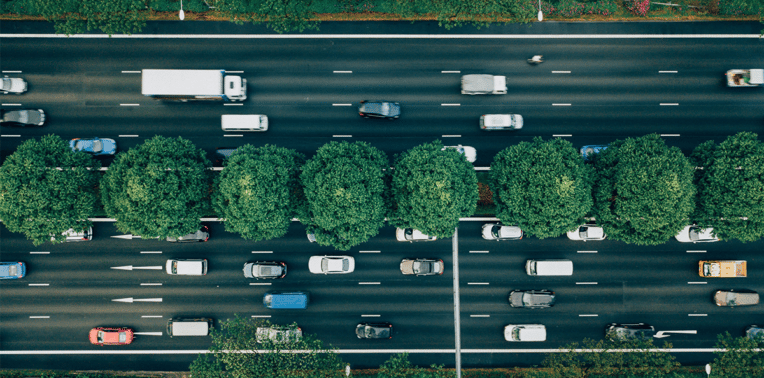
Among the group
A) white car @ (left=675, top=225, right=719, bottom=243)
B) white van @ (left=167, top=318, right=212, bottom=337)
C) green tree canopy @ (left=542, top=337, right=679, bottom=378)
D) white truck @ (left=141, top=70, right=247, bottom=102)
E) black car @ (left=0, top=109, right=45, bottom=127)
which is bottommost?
green tree canopy @ (left=542, top=337, right=679, bottom=378)

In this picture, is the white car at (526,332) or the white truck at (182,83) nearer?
the white truck at (182,83)

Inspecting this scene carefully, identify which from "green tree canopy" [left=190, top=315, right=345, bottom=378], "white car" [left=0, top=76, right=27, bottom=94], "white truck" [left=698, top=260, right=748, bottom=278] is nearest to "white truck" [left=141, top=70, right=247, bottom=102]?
"white car" [left=0, top=76, right=27, bottom=94]

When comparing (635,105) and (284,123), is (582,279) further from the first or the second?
(284,123)

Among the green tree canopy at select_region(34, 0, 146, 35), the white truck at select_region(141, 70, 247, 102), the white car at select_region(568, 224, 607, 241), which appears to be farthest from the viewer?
the white car at select_region(568, 224, 607, 241)

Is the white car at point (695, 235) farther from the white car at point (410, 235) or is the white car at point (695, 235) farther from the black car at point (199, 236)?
the black car at point (199, 236)

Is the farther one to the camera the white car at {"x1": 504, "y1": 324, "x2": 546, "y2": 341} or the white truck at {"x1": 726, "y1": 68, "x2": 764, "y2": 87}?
the white truck at {"x1": 726, "y1": 68, "x2": 764, "y2": 87}

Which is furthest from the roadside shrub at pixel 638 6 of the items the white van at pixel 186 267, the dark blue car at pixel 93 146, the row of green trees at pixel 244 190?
the dark blue car at pixel 93 146

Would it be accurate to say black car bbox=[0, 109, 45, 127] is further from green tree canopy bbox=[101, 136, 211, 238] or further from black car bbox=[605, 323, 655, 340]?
black car bbox=[605, 323, 655, 340]
